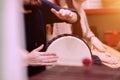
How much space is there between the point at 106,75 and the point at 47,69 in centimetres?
34

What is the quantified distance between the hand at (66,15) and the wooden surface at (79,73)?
0.27 m

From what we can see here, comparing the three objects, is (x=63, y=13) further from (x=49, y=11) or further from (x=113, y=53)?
(x=113, y=53)

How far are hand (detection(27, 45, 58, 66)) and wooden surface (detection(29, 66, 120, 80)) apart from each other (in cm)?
5

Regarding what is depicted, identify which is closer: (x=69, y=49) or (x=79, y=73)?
(x=79, y=73)

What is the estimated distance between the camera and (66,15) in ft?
4.09

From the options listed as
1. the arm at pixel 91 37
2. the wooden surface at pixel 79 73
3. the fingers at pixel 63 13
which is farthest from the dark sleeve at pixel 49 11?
the wooden surface at pixel 79 73

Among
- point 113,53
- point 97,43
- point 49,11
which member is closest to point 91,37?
point 97,43

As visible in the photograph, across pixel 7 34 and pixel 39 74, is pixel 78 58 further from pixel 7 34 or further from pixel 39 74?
pixel 7 34

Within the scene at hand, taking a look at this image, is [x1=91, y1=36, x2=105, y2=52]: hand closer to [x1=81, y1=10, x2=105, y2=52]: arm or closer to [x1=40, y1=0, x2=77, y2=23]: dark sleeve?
[x1=81, y1=10, x2=105, y2=52]: arm

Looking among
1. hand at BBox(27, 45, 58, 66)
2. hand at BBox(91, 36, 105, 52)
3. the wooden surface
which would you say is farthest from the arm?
hand at BBox(27, 45, 58, 66)

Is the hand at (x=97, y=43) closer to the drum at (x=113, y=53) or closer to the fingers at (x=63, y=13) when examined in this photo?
the drum at (x=113, y=53)

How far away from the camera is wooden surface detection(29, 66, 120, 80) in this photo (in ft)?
3.59

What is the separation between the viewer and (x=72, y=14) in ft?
4.09

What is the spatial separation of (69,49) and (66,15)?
0.20 metres
